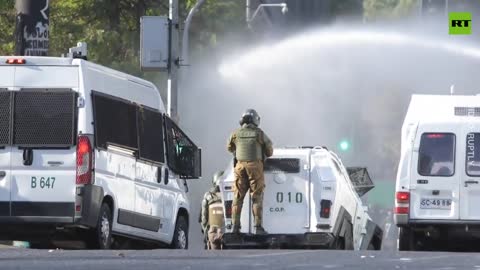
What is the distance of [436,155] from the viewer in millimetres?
19578

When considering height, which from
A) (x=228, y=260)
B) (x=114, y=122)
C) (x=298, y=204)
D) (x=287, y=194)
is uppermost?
(x=114, y=122)

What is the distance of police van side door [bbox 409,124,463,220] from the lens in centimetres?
1955

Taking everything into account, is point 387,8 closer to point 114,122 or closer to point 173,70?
point 173,70

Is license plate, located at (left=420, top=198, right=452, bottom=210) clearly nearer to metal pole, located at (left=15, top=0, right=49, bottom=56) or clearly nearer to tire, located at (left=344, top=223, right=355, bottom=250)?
tire, located at (left=344, top=223, right=355, bottom=250)

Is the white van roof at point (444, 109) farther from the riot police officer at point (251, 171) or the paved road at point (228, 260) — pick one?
the paved road at point (228, 260)

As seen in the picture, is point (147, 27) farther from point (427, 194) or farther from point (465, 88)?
point (465, 88)

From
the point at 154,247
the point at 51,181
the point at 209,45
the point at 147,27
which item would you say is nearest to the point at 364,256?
the point at 51,181

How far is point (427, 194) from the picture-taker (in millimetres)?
19594

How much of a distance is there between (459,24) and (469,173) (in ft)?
57.0

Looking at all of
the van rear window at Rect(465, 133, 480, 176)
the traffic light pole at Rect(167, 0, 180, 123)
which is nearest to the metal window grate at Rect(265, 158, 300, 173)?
the van rear window at Rect(465, 133, 480, 176)

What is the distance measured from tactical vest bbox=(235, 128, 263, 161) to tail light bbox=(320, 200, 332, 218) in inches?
38.7

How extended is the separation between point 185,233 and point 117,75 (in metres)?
3.25

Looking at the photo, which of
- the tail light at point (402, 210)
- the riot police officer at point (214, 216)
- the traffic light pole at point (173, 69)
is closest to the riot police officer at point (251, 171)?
the riot police officer at point (214, 216)

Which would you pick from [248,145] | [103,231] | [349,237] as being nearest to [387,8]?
[349,237]
